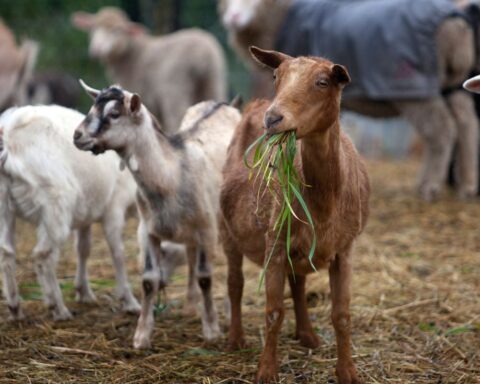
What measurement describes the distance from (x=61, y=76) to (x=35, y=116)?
8263 millimetres

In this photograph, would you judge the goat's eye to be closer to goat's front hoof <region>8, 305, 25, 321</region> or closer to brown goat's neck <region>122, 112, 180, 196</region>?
brown goat's neck <region>122, 112, 180, 196</region>

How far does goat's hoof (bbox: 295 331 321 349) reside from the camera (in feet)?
14.6

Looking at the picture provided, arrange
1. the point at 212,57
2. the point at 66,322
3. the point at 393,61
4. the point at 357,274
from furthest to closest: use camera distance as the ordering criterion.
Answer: the point at 212,57 < the point at 393,61 < the point at 357,274 < the point at 66,322

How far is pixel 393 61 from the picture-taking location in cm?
887

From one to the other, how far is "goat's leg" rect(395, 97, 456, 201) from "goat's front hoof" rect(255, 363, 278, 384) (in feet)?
18.9

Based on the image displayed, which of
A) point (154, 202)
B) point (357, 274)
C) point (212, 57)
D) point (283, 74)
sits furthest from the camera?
point (212, 57)

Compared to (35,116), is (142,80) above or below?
below

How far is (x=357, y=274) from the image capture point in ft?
20.4

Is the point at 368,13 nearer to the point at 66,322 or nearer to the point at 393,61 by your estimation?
the point at 393,61

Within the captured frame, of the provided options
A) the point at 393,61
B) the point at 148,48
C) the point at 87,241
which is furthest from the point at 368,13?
the point at 87,241

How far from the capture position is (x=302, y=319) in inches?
178

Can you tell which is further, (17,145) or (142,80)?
(142,80)

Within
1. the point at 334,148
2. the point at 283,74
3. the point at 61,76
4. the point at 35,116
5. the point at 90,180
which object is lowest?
the point at 61,76

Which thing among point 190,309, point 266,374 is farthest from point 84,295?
point 266,374
